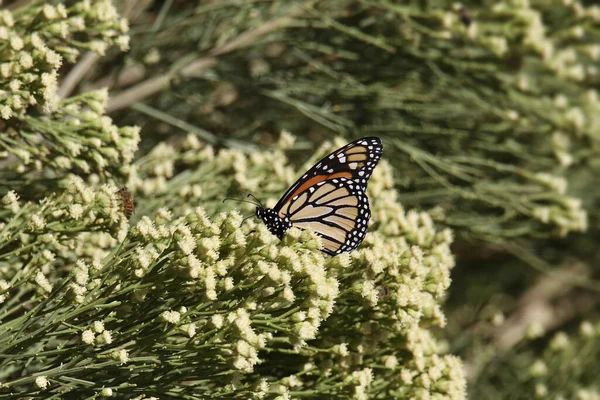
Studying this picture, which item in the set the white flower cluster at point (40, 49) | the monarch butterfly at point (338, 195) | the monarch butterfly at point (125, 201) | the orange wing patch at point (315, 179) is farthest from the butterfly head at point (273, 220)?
the white flower cluster at point (40, 49)

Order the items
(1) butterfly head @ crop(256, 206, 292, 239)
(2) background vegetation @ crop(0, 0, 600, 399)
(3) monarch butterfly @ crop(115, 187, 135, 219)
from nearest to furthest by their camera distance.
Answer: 1. (2) background vegetation @ crop(0, 0, 600, 399)
2. (3) monarch butterfly @ crop(115, 187, 135, 219)
3. (1) butterfly head @ crop(256, 206, 292, 239)

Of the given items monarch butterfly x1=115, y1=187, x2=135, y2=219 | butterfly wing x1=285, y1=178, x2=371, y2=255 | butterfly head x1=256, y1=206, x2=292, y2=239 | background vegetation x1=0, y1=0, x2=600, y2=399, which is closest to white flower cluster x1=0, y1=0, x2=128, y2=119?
background vegetation x1=0, y1=0, x2=600, y2=399

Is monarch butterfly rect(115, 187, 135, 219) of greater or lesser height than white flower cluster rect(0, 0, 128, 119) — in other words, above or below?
below

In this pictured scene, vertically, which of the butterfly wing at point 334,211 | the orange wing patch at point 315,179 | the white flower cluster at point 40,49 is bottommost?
the butterfly wing at point 334,211

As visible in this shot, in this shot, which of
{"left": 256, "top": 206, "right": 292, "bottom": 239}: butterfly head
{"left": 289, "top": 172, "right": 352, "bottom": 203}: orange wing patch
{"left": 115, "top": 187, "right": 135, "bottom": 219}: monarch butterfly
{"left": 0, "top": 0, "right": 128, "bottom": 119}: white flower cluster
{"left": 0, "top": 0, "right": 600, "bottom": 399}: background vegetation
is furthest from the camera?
{"left": 289, "top": 172, "right": 352, "bottom": 203}: orange wing patch

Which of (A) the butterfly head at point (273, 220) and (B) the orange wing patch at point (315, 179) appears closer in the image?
(A) the butterfly head at point (273, 220)

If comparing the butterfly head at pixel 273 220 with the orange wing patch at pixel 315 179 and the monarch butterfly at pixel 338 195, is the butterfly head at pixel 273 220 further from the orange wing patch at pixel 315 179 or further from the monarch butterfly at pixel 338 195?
the orange wing patch at pixel 315 179

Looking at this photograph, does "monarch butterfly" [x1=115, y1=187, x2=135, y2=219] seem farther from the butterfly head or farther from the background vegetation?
Answer: the butterfly head

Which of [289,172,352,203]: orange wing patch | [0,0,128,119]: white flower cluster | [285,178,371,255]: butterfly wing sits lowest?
[285,178,371,255]: butterfly wing

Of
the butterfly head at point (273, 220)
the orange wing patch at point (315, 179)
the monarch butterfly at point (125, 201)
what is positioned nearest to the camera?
the monarch butterfly at point (125, 201)
